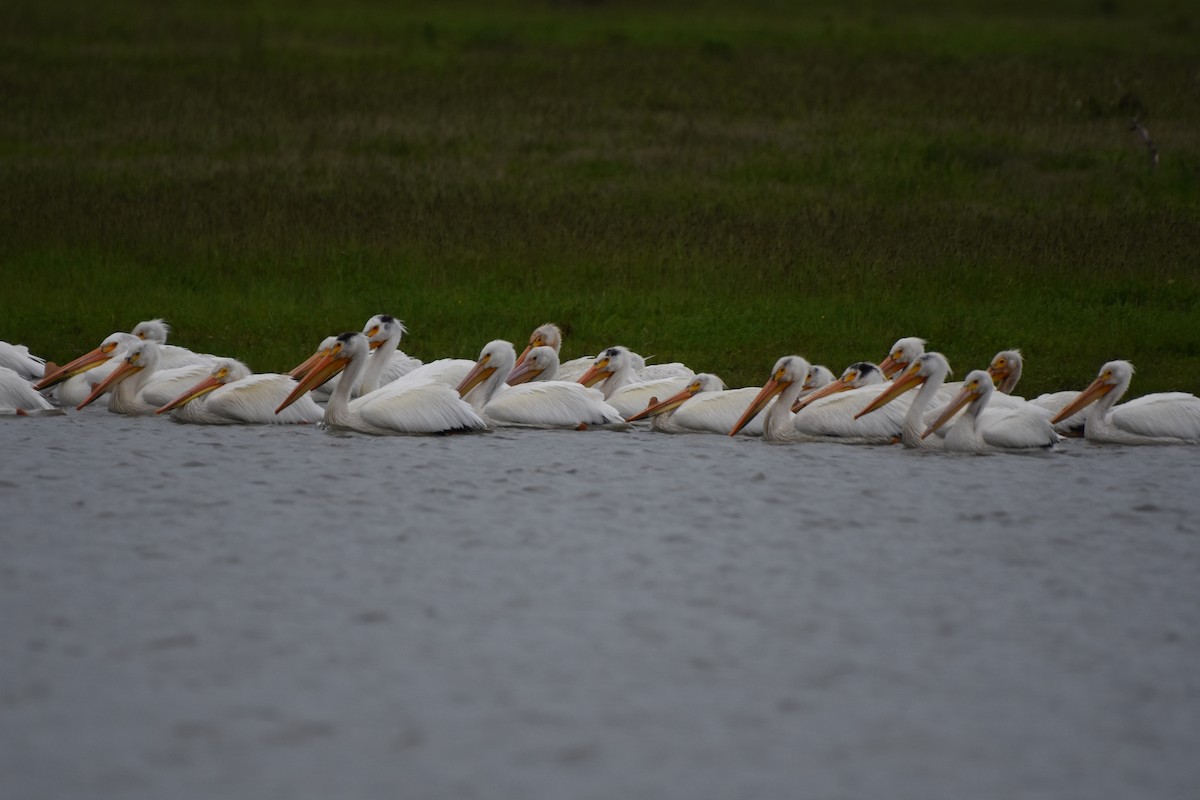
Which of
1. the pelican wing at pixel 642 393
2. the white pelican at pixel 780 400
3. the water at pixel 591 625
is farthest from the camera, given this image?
the pelican wing at pixel 642 393

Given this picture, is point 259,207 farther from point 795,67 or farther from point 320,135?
point 795,67

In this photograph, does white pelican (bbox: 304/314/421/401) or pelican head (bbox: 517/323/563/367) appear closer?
white pelican (bbox: 304/314/421/401)

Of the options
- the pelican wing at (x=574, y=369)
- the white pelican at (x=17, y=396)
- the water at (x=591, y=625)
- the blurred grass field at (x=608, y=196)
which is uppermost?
the blurred grass field at (x=608, y=196)

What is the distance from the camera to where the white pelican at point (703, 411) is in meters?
9.62

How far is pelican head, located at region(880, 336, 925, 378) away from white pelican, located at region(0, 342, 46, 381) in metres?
5.25

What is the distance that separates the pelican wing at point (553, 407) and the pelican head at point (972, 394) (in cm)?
184

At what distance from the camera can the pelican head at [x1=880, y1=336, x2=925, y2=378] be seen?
10.4 meters

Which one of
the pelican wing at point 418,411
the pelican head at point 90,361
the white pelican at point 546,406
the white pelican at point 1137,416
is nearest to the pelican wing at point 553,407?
the white pelican at point 546,406

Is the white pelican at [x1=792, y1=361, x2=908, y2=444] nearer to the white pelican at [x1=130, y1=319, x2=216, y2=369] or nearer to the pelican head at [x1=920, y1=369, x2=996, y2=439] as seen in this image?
the pelican head at [x1=920, y1=369, x2=996, y2=439]

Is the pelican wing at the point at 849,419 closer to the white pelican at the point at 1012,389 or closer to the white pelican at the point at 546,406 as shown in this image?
the white pelican at the point at 1012,389

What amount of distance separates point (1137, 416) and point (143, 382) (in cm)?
566

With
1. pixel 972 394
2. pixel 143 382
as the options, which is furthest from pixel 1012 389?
pixel 143 382

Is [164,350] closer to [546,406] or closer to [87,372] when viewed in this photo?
[87,372]

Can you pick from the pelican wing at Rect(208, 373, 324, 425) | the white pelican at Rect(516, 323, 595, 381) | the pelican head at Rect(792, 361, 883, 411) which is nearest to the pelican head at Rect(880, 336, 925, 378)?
the pelican head at Rect(792, 361, 883, 411)
